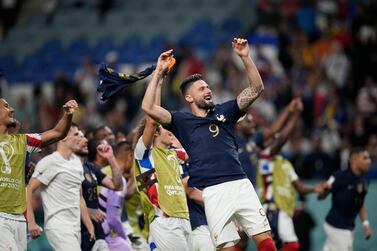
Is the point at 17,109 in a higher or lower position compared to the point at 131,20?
lower

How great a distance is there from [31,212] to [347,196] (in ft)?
18.5

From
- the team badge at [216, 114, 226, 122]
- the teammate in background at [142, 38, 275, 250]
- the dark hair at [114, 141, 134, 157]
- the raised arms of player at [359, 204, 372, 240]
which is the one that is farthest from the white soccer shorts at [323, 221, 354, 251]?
the team badge at [216, 114, 226, 122]

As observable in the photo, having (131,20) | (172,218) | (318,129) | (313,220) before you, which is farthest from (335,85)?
(172,218)

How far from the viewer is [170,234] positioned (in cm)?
1209

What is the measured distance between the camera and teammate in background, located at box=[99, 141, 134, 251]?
43.3 feet

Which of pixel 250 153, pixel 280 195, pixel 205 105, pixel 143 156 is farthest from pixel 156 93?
pixel 280 195

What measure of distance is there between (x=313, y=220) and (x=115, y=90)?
811 cm

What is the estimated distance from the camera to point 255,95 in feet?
36.2

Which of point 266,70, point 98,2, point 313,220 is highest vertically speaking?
point 98,2

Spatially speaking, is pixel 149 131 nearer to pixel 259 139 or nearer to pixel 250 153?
pixel 250 153

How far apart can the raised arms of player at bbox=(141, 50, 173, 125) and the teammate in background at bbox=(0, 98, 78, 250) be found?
849mm

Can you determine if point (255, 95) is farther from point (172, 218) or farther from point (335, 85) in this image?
point (335, 85)

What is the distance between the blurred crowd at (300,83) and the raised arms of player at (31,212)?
8757mm

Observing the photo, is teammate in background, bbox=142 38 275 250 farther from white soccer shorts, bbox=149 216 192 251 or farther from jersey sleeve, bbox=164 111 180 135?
white soccer shorts, bbox=149 216 192 251
